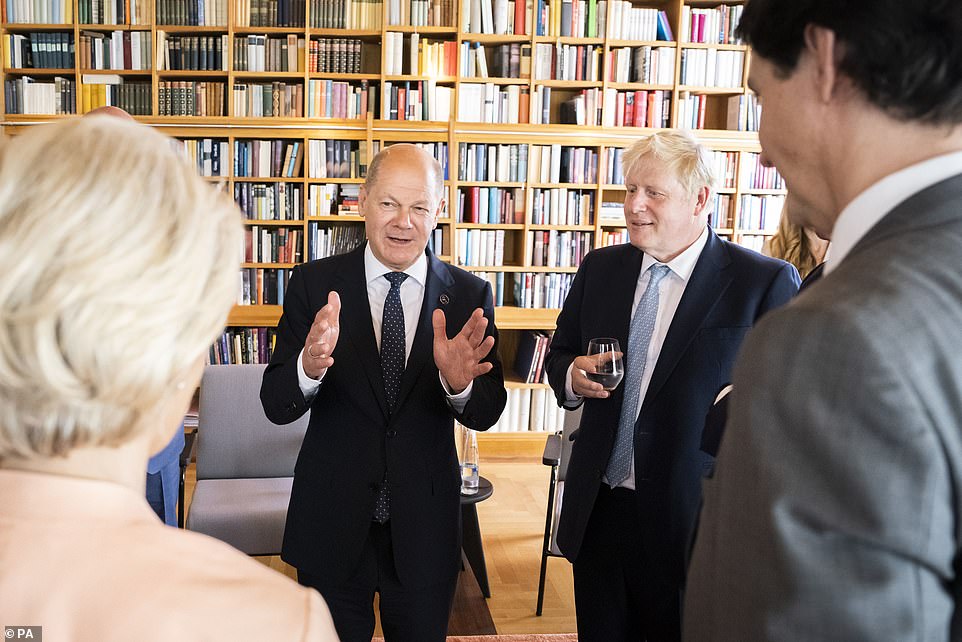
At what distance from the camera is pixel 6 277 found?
68 centimetres

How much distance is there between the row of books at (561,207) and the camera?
6.15 m

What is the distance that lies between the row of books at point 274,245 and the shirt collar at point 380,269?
383 cm

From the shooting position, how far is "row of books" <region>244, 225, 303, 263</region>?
602 centimetres

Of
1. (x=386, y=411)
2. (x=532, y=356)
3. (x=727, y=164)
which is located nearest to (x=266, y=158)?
(x=532, y=356)

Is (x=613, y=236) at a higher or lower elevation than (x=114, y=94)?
lower

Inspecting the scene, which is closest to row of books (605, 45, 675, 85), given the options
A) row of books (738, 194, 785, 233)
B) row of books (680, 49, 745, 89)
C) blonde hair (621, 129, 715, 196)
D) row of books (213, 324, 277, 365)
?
row of books (680, 49, 745, 89)

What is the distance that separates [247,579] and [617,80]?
5.92m

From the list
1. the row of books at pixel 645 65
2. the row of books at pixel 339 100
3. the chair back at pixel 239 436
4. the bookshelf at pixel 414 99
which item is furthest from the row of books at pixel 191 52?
the chair back at pixel 239 436

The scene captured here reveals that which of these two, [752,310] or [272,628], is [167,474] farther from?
[272,628]

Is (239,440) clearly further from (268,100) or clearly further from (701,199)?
(268,100)

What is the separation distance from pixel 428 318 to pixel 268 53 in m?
4.28

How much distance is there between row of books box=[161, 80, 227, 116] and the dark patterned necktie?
4.22 m

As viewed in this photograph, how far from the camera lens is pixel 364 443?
2205 millimetres

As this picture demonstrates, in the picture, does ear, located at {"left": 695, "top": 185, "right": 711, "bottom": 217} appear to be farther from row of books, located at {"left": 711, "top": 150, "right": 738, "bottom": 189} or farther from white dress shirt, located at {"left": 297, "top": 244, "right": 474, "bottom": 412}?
row of books, located at {"left": 711, "top": 150, "right": 738, "bottom": 189}
